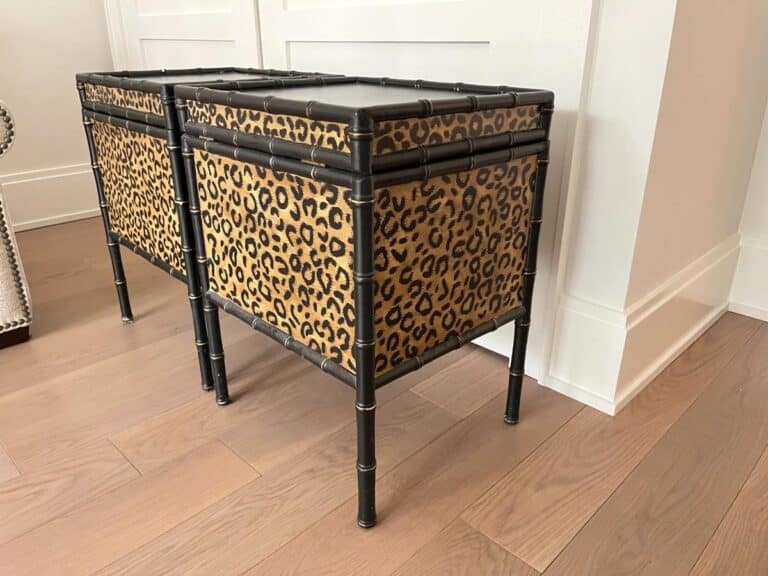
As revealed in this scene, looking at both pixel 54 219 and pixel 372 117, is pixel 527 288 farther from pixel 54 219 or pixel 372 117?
pixel 54 219

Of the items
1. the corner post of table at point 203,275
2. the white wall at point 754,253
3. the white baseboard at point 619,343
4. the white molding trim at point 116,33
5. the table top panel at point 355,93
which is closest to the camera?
the table top panel at point 355,93

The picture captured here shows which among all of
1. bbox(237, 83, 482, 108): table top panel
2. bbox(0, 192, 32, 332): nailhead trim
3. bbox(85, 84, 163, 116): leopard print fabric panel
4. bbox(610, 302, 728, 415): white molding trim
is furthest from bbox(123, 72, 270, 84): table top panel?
bbox(610, 302, 728, 415): white molding trim

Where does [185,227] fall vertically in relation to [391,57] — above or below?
below

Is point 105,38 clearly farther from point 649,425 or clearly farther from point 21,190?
point 649,425

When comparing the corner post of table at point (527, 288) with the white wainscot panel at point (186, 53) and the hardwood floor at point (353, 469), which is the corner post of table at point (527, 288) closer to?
the hardwood floor at point (353, 469)

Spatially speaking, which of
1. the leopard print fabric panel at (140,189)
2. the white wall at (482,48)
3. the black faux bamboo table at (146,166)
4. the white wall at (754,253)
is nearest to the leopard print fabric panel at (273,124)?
the black faux bamboo table at (146,166)

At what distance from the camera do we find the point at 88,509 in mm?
1010

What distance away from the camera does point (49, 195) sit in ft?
8.00

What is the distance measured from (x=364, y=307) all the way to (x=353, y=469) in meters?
0.40

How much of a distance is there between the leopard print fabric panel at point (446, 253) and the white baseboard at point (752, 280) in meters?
0.93

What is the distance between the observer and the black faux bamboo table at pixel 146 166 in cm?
117

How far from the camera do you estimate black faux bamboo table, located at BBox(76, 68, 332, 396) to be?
1.17 meters

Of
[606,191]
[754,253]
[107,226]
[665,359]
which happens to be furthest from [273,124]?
[754,253]

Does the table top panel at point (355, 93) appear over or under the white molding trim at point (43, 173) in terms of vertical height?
over
